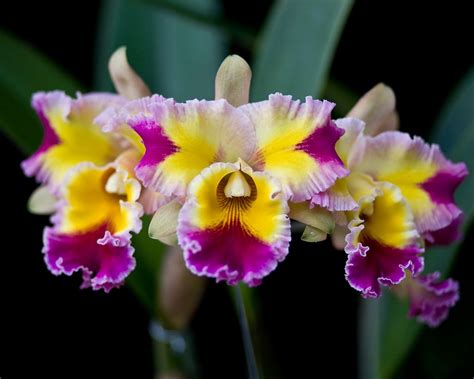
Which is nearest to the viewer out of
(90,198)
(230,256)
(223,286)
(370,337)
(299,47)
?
(230,256)

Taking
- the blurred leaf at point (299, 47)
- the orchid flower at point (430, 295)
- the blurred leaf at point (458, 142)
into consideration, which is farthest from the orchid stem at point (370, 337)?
the blurred leaf at point (299, 47)

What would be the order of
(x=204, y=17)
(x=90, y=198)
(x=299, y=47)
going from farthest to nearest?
(x=204, y=17) < (x=299, y=47) < (x=90, y=198)

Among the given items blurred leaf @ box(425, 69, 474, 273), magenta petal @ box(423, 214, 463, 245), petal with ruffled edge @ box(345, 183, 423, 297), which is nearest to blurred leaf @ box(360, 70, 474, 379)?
blurred leaf @ box(425, 69, 474, 273)

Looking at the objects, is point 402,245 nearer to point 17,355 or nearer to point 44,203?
point 44,203

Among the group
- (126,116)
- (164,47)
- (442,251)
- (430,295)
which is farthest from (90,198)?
(164,47)

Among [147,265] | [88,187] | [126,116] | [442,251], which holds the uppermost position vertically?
[126,116]

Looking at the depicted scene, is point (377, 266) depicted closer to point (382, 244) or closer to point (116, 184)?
point (382, 244)
